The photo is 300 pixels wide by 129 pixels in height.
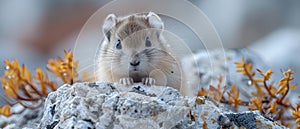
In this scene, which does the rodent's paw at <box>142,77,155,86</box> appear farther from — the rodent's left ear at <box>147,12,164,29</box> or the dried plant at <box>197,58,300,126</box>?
the dried plant at <box>197,58,300,126</box>

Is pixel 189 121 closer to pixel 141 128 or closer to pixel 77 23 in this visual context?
pixel 141 128

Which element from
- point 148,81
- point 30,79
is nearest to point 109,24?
point 148,81

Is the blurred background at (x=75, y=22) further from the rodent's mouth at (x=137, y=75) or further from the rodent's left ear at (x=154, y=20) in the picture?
the rodent's mouth at (x=137, y=75)

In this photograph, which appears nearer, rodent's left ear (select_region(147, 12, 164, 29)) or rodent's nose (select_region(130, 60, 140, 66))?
rodent's nose (select_region(130, 60, 140, 66))

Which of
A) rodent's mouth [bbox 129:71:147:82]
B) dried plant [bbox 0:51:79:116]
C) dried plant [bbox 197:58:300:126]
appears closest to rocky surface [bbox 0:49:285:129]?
rodent's mouth [bbox 129:71:147:82]

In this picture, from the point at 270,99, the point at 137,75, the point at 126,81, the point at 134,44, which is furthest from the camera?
the point at 270,99

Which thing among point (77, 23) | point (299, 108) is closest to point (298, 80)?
point (299, 108)

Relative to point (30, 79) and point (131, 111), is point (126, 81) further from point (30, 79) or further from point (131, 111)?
point (30, 79)

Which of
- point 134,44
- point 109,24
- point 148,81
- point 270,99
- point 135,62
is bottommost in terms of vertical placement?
point 270,99
